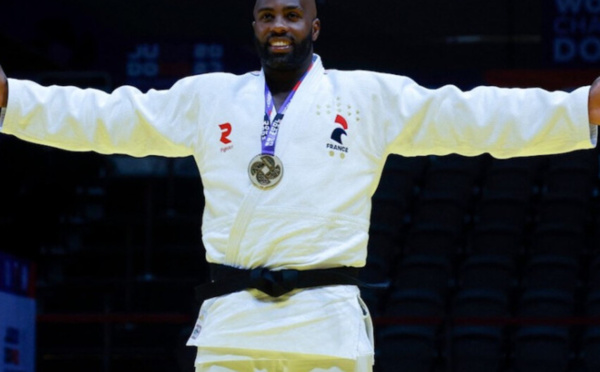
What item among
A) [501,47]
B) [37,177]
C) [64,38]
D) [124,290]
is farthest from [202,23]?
[124,290]

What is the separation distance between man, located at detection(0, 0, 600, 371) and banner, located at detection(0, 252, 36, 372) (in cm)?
252

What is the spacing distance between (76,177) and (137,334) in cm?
204

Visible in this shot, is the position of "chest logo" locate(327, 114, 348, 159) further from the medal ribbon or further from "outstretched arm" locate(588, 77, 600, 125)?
"outstretched arm" locate(588, 77, 600, 125)

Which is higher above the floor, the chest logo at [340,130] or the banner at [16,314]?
the chest logo at [340,130]

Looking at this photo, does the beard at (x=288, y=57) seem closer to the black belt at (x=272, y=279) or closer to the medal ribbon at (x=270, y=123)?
the medal ribbon at (x=270, y=123)

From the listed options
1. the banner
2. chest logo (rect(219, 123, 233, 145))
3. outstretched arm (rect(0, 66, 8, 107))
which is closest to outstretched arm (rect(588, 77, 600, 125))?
chest logo (rect(219, 123, 233, 145))

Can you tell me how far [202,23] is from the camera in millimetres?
12406

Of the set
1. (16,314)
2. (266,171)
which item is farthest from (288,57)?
(16,314)

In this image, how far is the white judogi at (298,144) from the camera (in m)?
2.52

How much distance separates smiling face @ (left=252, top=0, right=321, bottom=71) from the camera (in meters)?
2.69

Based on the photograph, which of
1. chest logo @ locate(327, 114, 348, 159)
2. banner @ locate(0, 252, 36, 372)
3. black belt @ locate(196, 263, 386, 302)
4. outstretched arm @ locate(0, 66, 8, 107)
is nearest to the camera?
black belt @ locate(196, 263, 386, 302)

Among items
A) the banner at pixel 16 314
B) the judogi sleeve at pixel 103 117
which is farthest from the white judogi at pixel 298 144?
the banner at pixel 16 314

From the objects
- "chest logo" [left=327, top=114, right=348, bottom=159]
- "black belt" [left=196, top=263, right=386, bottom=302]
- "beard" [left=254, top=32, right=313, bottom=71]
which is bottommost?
"black belt" [left=196, top=263, right=386, bottom=302]

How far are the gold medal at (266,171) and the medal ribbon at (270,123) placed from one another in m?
0.02
